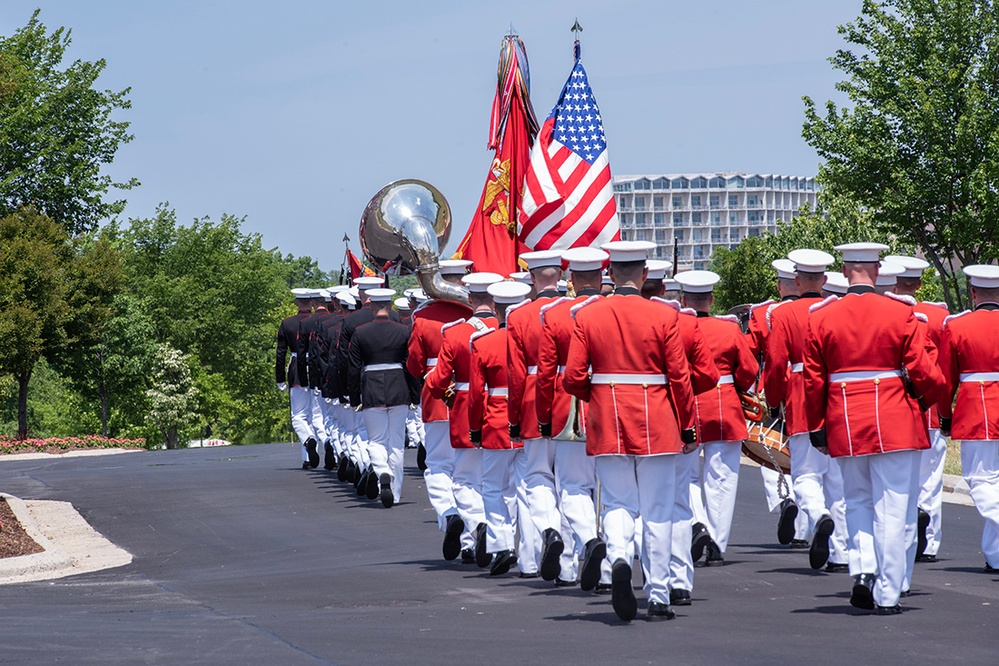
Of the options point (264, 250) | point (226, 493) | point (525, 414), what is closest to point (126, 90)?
point (264, 250)

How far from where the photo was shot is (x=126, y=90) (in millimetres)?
49719

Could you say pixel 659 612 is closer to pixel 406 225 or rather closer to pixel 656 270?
pixel 656 270

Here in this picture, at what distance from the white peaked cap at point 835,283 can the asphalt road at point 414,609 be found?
1927mm

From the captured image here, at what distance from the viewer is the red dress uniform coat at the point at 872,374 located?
8758mm

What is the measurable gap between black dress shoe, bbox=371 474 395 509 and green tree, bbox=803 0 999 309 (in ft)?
47.5

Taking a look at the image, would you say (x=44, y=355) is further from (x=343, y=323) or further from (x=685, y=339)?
(x=685, y=339)

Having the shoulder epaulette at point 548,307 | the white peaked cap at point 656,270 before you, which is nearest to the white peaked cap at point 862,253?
the shoulder epaulette at point 548,307

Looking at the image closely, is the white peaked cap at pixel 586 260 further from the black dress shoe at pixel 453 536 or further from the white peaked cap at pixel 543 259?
the black dress shoe at pixel 453 536

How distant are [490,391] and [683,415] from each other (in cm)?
261

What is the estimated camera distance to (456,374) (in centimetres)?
1169

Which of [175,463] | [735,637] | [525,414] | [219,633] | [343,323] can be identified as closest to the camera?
[735,637]

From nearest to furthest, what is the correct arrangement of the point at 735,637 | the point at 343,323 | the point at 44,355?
the point at 735,637 → the point at 343,323 → the point at 44,355

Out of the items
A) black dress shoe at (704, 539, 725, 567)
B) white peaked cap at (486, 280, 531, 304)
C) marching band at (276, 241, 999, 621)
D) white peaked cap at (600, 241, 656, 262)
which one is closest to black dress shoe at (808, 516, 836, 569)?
marching band at (276, 241, 999, 621)

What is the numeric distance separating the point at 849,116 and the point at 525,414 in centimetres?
2009
